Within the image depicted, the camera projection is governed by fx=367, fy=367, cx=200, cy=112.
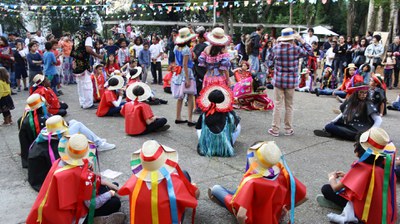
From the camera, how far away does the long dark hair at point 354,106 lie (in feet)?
18.0

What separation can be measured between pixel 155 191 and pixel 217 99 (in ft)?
7.41

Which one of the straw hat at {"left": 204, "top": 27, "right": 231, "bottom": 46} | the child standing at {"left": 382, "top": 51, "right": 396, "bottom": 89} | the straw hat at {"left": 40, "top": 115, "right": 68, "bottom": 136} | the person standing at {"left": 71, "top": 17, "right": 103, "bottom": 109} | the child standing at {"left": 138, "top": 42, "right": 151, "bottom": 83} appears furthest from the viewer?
the child standing at {"left": 138, "top": 42, "right": 151, "bottom": 83}

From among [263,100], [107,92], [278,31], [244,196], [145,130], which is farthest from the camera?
[278,31]

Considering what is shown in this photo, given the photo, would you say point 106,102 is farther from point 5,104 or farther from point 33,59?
point 33,59

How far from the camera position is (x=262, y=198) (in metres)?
2.97

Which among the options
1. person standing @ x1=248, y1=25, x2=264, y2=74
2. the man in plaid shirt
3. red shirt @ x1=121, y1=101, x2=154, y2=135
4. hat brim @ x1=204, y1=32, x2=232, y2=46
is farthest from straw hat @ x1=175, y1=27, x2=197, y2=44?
person standing @ x1=248, y1=25, x2=264, y2=74

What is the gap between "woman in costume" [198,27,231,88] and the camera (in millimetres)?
6090

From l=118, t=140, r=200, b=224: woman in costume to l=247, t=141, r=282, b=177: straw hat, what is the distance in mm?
635

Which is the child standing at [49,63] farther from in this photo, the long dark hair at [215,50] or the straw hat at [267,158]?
the straw hat at [267,158]

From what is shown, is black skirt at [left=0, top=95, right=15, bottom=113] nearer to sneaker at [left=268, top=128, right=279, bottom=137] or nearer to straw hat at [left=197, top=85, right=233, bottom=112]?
straw hat at [left=197, top=85, right=233, bottom=112]

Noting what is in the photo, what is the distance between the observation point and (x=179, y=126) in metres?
6.80

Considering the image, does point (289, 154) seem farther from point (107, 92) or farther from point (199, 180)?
point (107, 92)

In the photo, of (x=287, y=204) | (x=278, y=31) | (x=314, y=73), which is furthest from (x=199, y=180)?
(x=278, y=31)

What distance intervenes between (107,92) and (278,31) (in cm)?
2957
